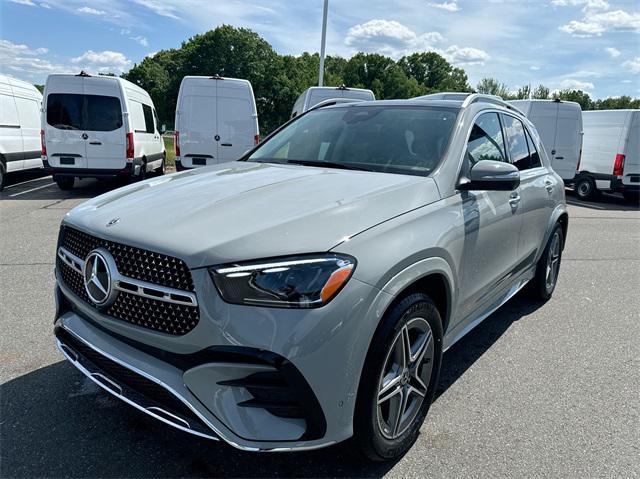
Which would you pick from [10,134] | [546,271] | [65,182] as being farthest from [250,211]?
[10,134]

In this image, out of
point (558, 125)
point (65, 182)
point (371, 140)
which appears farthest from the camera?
point (558, 125)

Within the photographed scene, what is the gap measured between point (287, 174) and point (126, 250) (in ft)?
3.88

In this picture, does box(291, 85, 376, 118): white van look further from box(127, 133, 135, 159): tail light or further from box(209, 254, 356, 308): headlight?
box(209, 254, 356, 308): headlight

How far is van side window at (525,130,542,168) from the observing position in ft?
14.5

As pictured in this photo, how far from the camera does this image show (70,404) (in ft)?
9.22

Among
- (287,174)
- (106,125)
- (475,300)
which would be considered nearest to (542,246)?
(475,300)

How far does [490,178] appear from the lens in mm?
2805

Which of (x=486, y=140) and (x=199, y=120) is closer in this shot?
(x=486, y=140)

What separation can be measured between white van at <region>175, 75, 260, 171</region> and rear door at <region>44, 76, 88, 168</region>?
6.78 ft

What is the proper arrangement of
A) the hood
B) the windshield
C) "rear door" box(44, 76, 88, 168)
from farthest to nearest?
"rear door" box(44, 76, 88, 168) < the windshield < the hood

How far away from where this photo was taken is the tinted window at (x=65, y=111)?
10758mm

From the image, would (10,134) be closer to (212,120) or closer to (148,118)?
(148,118)

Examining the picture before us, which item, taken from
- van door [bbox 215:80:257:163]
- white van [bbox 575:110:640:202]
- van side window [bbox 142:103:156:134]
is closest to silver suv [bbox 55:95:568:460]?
van door [bbox 215:80:257:163]

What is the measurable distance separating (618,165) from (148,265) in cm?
1495
